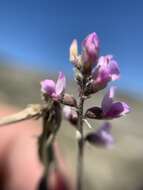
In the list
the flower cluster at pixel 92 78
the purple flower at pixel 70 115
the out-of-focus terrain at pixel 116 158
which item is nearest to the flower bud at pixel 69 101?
the flower cluster at pixel 92 78

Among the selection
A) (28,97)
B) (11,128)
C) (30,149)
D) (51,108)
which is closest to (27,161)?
(30,149)

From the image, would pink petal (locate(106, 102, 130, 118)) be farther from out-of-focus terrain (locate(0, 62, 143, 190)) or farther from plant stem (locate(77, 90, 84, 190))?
out-of-focus terrain (locate(0, 62, 143, 190))

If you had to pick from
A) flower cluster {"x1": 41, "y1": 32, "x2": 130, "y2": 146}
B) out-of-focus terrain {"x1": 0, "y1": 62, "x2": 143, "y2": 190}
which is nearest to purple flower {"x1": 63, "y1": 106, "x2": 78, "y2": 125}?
flower cluster {"x1": 41, "y1": 32, "x2": 130, "y2": 146}

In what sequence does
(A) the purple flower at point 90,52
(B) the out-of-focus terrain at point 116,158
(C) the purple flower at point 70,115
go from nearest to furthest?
(A) the purple flower at point 90,52 < (C) the purple flower at point 70,115 < (B) the out-of-focus terrain at point 116,158

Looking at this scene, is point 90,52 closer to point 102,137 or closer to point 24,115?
point 24,115

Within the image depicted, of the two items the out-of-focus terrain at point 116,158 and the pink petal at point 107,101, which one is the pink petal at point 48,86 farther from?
the out-of-focus terrain at point 116,158

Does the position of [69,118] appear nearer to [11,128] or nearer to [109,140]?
[109,140]
